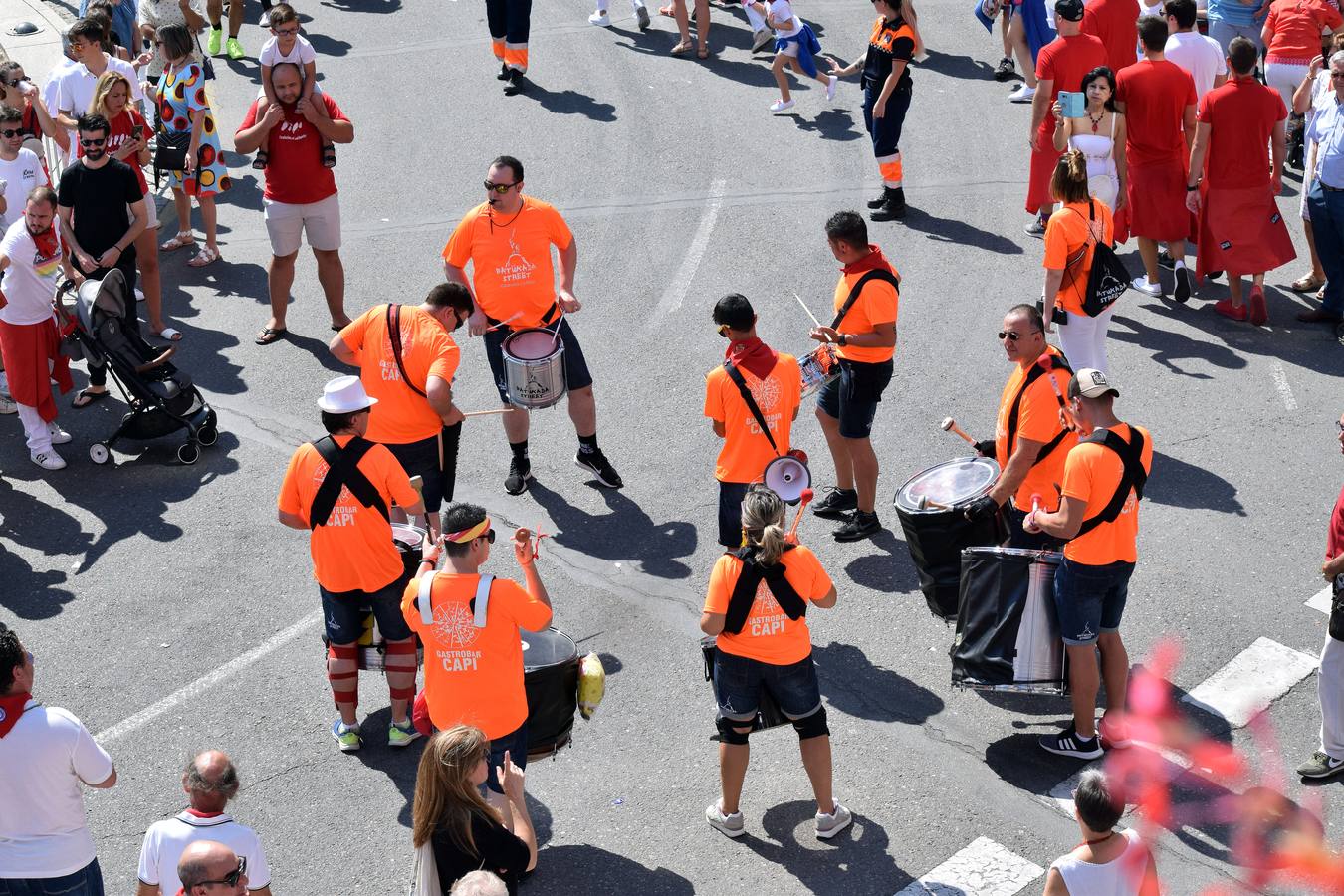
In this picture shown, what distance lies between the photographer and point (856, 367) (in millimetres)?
9250

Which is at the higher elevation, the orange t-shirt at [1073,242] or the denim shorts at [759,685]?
the orange t-shirt at [1073,242]

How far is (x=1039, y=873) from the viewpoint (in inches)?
271

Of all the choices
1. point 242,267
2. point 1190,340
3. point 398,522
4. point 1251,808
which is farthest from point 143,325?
point 1251,808

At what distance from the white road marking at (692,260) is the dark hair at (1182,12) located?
419 cm

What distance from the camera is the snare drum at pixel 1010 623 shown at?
750cm

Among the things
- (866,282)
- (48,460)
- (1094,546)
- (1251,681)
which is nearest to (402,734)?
(1094,546)

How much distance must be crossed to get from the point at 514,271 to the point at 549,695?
3645mm

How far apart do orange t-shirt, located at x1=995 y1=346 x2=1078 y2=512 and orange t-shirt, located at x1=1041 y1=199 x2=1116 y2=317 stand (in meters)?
2.09

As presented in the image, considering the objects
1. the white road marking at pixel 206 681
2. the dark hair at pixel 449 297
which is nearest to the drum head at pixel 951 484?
the dark hair at pixel 449 297

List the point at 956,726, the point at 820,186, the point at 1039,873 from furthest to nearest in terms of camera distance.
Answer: the point at 820,186, the point at 956,726, the point at 1039,873

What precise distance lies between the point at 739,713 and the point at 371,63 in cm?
1250

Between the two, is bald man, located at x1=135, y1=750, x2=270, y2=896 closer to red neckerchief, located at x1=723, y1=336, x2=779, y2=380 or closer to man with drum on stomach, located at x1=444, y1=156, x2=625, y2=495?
red neckerchief, located at x1=723, y1=336, x2=779, y2=380

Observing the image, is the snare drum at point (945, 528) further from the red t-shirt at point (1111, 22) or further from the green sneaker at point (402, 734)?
the red t-shirt at point (1111, 22)

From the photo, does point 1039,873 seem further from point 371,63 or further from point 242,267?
point 371,63
